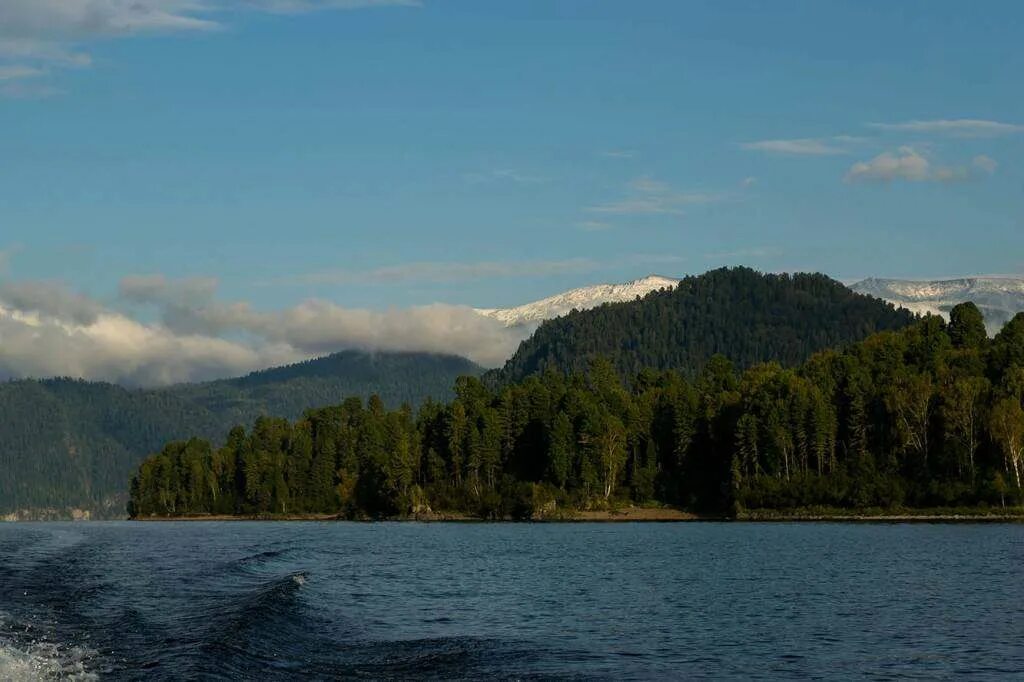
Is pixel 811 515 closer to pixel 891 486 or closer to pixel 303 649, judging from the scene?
pixel 891 486

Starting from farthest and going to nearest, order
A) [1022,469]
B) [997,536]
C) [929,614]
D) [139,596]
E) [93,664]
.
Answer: [1022,469] < [997,536] < [139,596] < [929,614] < [93,664]

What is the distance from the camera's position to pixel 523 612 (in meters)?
69.3

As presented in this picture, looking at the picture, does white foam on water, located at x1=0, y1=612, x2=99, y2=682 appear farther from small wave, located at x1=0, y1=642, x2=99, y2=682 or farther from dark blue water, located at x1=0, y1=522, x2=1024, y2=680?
dark blue water, located at x1=0, y1=522, x2=1024, y2=680

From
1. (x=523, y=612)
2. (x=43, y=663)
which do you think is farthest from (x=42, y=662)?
(x=523, y=612)

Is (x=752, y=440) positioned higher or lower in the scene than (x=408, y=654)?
higher

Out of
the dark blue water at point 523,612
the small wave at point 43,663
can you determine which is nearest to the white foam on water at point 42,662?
the small wave at point 43,663

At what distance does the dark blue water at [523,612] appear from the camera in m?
52.1

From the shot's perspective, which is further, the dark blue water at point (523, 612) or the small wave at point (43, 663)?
the dark blue water at point (523, 612)

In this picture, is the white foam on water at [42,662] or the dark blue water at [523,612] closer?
the white foam on water at [42,662]

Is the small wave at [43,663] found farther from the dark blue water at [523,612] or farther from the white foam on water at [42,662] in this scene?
the dark blue water at [523,612]

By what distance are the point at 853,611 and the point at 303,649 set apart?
94.9 feet

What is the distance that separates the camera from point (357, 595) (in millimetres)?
80500

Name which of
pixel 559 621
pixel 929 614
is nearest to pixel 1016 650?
pixel 929 614

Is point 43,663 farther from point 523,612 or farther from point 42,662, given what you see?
point 523,612
